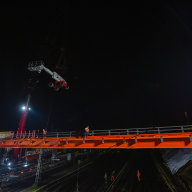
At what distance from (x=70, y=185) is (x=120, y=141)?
10214mm

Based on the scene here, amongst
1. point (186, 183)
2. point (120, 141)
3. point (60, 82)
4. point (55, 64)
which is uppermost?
point (55, 64)

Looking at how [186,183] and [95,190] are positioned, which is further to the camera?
[95,190]

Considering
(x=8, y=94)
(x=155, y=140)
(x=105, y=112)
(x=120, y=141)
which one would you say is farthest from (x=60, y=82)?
(x=105, y=112)

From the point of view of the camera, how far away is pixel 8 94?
68.4m

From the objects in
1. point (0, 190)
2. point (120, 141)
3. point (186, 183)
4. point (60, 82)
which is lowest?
point (0, 190)

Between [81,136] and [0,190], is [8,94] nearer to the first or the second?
[0,190]

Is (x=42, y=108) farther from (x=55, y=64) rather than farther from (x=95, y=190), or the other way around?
(x=95, y=190)

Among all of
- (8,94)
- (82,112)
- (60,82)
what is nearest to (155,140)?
(60,82)

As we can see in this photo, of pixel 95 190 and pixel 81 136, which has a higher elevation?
pixel 81 136

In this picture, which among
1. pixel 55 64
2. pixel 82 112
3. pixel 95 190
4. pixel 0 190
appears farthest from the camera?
pixel 82 112

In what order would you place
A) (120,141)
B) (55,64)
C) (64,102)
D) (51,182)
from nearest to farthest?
(120,141), (51,182), (55,64), (64,102)

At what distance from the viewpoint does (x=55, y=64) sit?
5578 centimetres

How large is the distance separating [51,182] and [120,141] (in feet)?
42.1

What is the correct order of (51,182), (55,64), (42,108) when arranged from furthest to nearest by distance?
1. (42,108)
2. (55,64)
3. (51,182)
